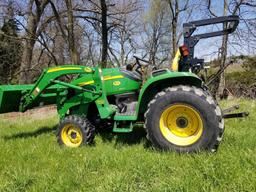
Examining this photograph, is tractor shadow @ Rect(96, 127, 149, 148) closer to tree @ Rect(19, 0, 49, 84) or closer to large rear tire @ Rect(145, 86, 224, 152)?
large rear tire @ Rect(145, 86, 224, 152)

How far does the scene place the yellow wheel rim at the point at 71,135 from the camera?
564cm

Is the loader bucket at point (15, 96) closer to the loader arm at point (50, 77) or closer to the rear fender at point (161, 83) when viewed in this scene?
the loader arm at point (50, 77)

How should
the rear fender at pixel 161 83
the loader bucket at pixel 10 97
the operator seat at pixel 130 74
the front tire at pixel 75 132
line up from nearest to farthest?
the rear fender at pixel 161 83 < the front tire at pixel 75 132 < the operator seat at pixel 130 74 < the loader bucket at pixel 10 97

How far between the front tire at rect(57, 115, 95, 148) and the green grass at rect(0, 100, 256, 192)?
208 mm

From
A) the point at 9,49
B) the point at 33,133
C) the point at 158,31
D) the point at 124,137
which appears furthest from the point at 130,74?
the point at 158,31

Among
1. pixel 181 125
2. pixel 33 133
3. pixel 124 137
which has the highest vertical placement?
pixel 181 125

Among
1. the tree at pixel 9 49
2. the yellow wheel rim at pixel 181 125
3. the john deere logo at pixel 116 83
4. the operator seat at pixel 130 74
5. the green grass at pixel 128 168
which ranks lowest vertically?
the green grass at pixel 128 168

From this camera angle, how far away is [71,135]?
573cm

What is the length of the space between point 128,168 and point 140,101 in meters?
1.38

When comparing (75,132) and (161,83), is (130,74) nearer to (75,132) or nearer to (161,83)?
(161,83)

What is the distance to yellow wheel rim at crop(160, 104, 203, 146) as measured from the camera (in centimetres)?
448

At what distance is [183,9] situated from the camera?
2581 centimetres

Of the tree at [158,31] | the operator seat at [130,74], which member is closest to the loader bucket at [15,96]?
the operator seat at [130,74]

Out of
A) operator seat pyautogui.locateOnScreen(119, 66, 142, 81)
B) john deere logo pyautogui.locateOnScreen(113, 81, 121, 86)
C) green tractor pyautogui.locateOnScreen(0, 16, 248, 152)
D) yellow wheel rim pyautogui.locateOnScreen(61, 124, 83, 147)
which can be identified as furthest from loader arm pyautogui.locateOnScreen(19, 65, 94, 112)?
yellow wheel rim pyautogui.locateOnScreen(61, 124, 83, 147)
